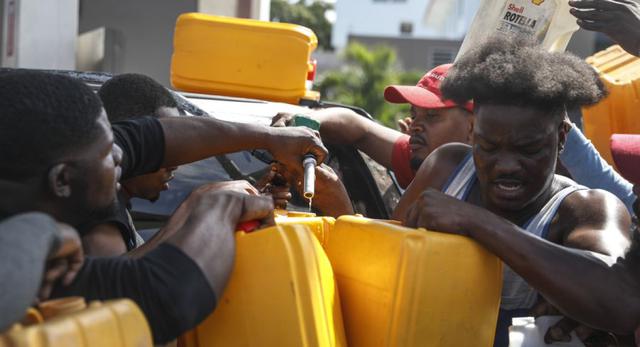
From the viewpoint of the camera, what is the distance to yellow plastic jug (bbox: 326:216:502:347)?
232 cm

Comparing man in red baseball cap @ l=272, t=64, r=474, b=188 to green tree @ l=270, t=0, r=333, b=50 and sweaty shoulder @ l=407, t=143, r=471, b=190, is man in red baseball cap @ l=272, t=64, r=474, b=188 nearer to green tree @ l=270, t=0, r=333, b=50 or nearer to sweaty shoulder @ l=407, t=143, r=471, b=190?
sweaty shoulder @ l=407, t=143, r=471, b=190

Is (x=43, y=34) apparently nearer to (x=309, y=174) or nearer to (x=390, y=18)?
(x=309, y=174)

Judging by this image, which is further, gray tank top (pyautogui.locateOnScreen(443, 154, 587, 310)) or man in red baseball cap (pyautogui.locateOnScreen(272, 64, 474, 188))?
man in red baseball cap (pyautogui.locateOnScreen(272, 64, 474, 188))

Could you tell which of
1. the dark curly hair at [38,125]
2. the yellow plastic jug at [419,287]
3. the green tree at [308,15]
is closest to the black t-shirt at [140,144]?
the dark curly hair at [38,125]

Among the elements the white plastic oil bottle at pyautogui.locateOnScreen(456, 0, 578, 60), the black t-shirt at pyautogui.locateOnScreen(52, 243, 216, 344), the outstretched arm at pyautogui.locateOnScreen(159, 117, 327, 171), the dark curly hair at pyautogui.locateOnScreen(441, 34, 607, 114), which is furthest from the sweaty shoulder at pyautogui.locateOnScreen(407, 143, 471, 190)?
the black t-shirt at pyautogui.locateOnScreen(52, 243, 216, 344)

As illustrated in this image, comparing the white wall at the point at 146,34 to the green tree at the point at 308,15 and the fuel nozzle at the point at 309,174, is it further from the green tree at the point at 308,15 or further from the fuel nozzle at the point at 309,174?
the green tree at the point at 308,15

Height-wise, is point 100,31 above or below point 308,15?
above

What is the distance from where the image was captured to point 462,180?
10.2 feet

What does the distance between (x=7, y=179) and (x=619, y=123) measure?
334 centimetres

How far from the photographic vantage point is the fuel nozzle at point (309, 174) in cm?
291

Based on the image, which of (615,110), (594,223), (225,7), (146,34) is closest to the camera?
(594,223)

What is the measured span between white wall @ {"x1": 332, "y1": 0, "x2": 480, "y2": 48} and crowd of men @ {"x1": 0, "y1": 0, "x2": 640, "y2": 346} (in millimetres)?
42054

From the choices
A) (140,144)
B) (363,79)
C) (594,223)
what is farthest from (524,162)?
(363,79)

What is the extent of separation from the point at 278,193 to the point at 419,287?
38.5 inches
